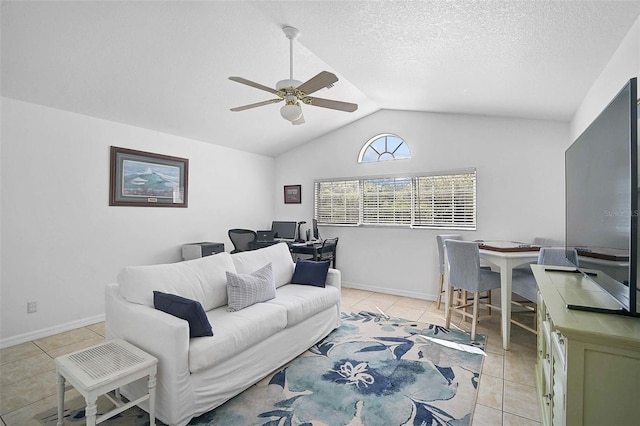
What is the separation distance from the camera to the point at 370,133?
16.5 feet

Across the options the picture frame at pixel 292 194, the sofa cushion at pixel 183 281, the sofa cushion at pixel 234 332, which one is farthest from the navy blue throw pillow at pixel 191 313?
the picture frame at pixel 292 194

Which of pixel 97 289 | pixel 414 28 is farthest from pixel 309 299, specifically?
pixel 97 289

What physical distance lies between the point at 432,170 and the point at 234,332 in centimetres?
360

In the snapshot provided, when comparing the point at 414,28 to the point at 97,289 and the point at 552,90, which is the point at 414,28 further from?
the point at 97,289

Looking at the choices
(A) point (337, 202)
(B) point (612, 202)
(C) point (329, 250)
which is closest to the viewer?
(B) point (612, 202)

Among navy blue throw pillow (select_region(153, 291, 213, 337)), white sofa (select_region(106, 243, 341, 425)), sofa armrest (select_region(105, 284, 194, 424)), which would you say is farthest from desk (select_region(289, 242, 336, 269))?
sofa armrest (select_region(105, 284, 194, 424))

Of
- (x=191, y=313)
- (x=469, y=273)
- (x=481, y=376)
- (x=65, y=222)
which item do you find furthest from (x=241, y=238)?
(x=481, y=376)

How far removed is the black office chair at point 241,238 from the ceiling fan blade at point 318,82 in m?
2.73

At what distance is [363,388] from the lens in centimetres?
223

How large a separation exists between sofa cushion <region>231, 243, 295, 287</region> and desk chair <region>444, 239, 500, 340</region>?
177 cm

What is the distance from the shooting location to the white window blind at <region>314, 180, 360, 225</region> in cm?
525

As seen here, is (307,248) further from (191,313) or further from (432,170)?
(191,313)

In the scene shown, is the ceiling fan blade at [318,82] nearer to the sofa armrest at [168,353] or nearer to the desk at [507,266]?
the sofa armrest at [168,353]

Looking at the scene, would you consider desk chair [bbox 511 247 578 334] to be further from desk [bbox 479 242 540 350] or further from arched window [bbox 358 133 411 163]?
arched window [bbox 358 133 411 163]
